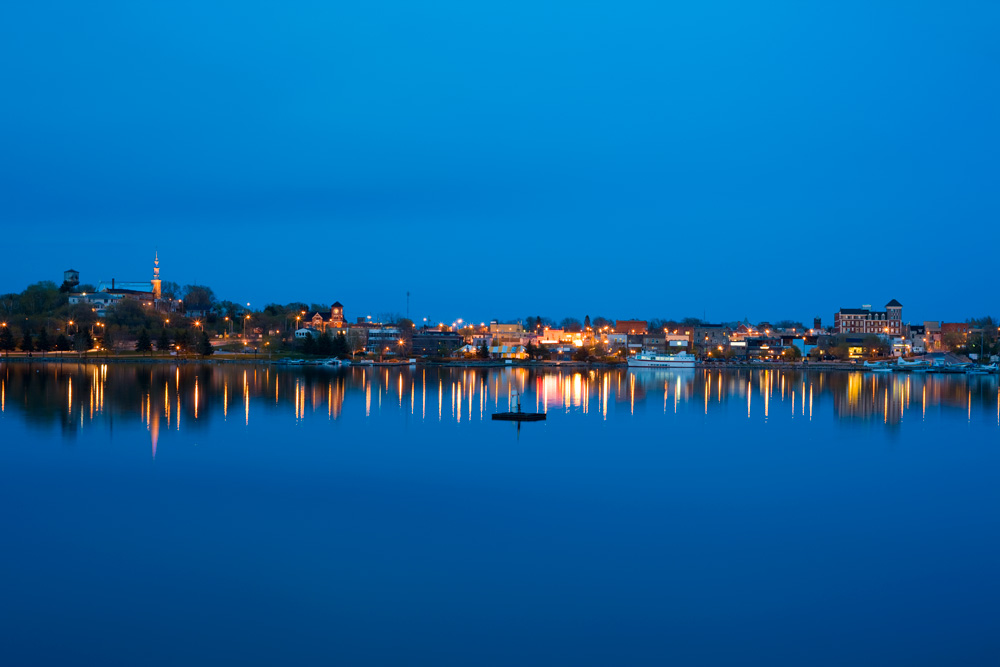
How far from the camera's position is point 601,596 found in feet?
24.1

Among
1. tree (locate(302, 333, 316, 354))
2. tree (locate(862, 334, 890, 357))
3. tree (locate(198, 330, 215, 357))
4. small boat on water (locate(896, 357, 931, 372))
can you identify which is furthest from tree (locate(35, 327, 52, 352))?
tree (locate(862, 334, 890, 357))

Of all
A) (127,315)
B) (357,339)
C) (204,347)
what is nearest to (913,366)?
(357,339)

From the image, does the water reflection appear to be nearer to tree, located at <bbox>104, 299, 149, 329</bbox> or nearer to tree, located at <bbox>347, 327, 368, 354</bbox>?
tree, located at <bbox>104, 299, 149, 329</bbox>

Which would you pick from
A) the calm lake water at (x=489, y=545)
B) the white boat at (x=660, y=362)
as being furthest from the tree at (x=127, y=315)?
the calm lake water at (x=489, y=545)

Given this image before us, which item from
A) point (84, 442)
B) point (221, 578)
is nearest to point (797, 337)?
point (84, 442)

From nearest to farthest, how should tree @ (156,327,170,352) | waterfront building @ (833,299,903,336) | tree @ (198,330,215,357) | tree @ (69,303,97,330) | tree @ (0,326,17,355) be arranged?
tree @ (0,326,17,355), tree @ (198,330,215,357), tree @ (156,327,170,352), tree @ (69,303,97,330), waterfront building @ (833,299,903,336)

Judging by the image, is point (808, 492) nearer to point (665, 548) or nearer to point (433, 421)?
point (665, 548)

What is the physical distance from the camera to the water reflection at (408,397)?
853 inches

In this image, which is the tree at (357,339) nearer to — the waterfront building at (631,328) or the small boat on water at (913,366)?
the waterfront building at (631,328)

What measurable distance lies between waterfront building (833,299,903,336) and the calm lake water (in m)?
67.1

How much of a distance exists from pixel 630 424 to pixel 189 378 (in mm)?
21979

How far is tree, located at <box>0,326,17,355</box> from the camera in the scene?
169 ft

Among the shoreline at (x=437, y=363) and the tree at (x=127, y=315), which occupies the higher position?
the tree at (x=127, y=315)

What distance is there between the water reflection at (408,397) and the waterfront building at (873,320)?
42052mm
